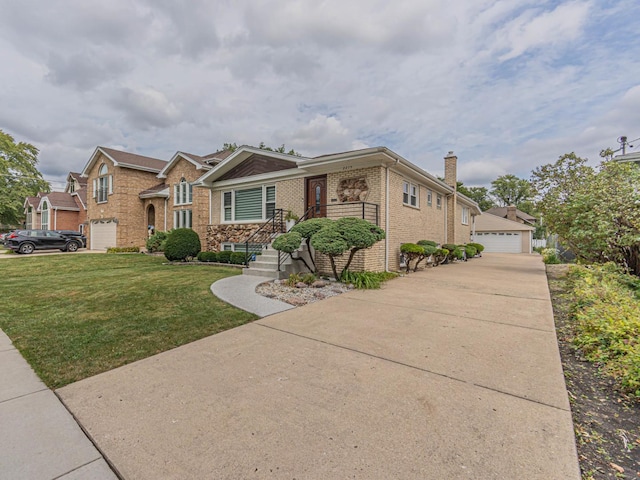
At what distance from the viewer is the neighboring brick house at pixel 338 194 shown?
30.3ft

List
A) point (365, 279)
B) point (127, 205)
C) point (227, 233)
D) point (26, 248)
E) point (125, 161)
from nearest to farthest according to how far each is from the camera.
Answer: point (365, 279)
point (227, 233)
point (26, 248)
point (127, 205)
point (125, 161)

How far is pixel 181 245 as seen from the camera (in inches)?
515

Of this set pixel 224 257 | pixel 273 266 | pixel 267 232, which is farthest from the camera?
pixel 224 257

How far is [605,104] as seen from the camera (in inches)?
395

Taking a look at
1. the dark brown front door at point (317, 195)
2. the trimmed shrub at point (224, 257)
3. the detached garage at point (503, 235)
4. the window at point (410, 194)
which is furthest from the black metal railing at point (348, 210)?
the detached garage at point (503, 235)

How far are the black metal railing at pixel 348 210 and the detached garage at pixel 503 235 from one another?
2246cm

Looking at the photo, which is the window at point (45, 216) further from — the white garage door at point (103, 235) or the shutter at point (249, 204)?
the shutter at point (249, 204)

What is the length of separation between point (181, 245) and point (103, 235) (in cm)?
1189

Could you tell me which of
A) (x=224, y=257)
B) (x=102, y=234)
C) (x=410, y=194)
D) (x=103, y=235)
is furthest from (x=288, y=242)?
(x=102, y=234)

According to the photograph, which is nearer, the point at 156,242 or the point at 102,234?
the point at 156,242

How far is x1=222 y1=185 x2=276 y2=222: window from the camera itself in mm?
12250

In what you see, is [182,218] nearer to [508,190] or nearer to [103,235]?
[103,235]

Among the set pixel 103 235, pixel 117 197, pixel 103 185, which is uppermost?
pixel 103 185

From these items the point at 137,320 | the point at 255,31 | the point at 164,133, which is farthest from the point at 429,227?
the point at 164,133
